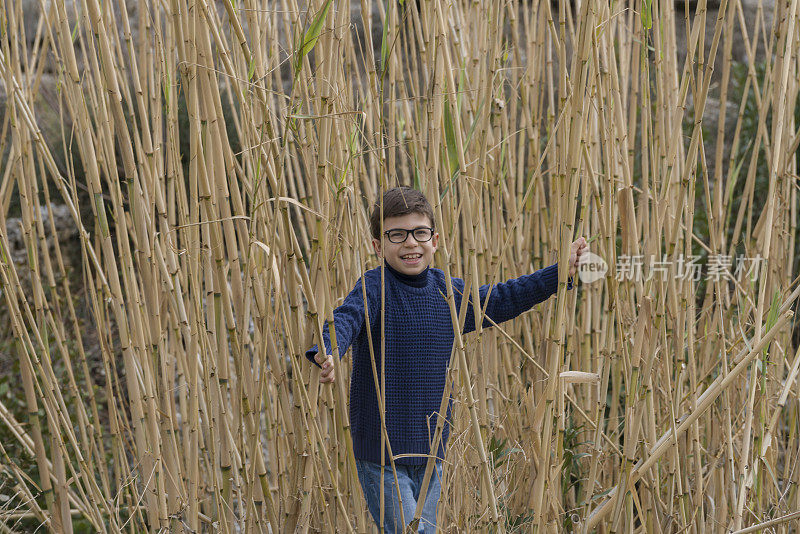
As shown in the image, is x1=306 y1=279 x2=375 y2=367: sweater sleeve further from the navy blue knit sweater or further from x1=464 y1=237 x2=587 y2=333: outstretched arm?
x1=464 y1=237 x2=587 y2=333: outstretched arm

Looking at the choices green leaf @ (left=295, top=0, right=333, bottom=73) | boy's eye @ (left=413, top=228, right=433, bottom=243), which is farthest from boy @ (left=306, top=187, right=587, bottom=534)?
green leaf @ (left=295, top=0, right=333, bottom=73)

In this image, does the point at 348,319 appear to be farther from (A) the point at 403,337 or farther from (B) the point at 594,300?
(B) the point at 594,300

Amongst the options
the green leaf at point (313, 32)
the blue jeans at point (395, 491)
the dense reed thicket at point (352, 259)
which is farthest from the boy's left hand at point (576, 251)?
the green leaf at point (313, 32)

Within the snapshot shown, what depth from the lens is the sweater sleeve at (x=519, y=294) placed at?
110cm

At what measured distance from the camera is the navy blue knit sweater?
110cm

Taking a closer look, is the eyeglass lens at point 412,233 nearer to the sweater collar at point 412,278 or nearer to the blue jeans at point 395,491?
the sweater collar at point 412,278

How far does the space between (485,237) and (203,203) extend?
1.80ft

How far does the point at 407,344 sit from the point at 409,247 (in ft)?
0.45

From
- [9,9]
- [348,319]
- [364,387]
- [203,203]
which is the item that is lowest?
[364,387]

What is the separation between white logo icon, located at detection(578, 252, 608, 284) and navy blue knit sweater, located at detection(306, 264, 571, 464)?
4 centimetres

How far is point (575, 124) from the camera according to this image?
822 millimetres

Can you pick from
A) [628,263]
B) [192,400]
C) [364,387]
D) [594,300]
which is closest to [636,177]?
[594,300]

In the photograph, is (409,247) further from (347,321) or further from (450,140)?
(450,140)

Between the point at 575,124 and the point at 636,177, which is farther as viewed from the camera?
the point at 636,177
